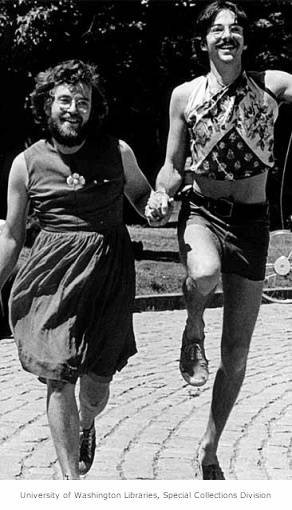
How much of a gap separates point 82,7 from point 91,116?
1.82 meters

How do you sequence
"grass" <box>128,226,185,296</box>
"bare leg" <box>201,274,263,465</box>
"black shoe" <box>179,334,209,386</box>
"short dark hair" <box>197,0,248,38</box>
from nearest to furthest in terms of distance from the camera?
1. "black shoe" <box>179,334,209,386</box>
2. "short dark hair" <box>197,0,248,38</box>
3. "bare leg" <box>201,274,263,465</box>
4. "grass" <box>128,226,185,296</box>

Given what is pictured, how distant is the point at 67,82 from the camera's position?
410 cm

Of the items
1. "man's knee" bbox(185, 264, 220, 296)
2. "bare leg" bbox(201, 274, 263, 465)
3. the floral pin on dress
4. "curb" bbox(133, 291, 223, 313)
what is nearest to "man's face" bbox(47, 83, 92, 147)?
the floral pin on dress

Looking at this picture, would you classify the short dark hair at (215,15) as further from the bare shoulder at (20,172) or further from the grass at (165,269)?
the grass at (165,269)

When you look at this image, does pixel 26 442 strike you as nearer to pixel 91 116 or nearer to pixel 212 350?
pixel 91 116

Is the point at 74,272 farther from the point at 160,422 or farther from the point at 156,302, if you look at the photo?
the point at 156,302

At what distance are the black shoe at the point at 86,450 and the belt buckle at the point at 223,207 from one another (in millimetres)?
978

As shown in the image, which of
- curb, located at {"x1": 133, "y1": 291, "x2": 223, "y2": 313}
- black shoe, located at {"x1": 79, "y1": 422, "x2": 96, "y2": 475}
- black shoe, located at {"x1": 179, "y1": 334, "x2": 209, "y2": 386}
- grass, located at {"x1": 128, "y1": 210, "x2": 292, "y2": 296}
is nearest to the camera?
black shoe, located at {"x1": 179, "y1": 334, "x2": 209, "y2": 386}

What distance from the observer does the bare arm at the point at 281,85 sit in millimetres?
4164

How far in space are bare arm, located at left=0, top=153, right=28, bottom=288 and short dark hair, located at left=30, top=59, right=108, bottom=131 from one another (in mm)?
195

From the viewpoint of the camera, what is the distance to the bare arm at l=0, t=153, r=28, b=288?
161 inches

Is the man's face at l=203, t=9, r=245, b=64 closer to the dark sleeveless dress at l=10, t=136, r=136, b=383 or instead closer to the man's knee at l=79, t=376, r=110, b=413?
the dark sleeveless dress at l=10, t=136, r=136, b=383

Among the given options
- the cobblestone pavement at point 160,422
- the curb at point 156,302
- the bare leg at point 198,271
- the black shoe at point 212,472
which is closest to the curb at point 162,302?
the curb at point 156,302
